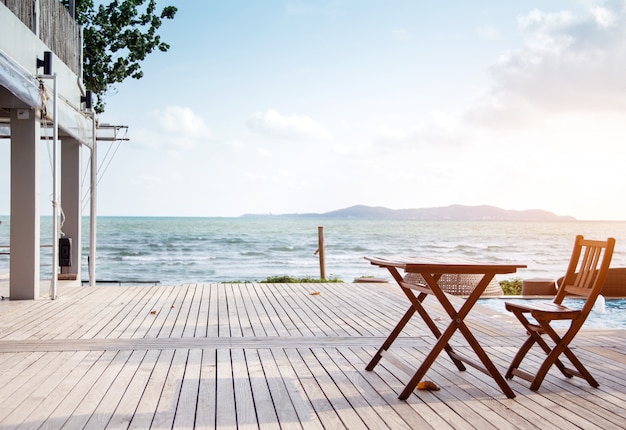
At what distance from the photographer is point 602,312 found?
7.07 m

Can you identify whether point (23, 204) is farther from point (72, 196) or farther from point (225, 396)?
point (225, 396)

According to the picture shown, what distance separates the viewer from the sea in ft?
80.8

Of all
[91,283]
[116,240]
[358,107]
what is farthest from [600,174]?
[91,283]

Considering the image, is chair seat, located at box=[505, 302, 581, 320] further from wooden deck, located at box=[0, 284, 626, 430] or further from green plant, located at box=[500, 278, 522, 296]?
green plant, located at box=[500, 278, 522, 296]

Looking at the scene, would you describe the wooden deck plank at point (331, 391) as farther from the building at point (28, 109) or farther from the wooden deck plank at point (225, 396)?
the building at point (28, 109)

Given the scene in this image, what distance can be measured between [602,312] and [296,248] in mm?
29776

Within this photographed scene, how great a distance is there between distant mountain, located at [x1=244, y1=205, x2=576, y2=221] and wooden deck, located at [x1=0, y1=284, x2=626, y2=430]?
46.3 m

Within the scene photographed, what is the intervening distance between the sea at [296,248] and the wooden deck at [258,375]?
422 inches

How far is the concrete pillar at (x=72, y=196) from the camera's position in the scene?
339 inches

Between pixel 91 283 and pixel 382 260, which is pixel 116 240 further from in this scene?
pixel 382 260

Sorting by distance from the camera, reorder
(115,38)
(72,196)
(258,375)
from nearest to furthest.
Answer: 1. (258,375)
2. (72,196)
3. (115,38)

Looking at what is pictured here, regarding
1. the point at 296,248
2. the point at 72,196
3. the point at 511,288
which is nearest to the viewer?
the point at 72,196

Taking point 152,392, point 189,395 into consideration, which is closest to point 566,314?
point 189,395

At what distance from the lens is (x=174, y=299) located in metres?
6.94
